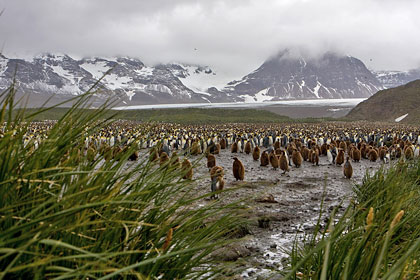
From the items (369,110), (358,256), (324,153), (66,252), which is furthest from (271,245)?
(369,110)

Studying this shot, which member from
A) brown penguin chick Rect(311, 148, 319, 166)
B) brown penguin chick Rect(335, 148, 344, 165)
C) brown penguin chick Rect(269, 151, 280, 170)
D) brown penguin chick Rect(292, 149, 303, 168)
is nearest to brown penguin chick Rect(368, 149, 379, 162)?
brown penguin chick Rect(335, 148, 344, 165)

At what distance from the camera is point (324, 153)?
46.2 ft

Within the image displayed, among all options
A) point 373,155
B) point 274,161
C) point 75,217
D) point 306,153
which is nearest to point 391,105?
point 373,155

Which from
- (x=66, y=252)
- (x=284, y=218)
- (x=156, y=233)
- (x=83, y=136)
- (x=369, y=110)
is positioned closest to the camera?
(x=66, y=252)

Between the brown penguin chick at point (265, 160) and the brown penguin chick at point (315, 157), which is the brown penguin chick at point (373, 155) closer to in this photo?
the brown penguin chick at point (315, 157)

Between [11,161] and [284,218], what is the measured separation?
193 inches

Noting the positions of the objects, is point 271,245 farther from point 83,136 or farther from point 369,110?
point 369,110

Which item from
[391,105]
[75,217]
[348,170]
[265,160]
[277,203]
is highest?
[391,105]

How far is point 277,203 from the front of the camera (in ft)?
22.0

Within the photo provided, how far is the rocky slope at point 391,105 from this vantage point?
6488 centimetres


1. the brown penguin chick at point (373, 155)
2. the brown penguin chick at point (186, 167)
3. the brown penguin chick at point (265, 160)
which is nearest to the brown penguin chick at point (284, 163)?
the brown penguin chick at point (265, 160)

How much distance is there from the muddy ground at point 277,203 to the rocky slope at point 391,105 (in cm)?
5995

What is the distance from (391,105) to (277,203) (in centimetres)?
7293

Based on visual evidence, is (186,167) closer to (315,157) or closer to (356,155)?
(315,157)
